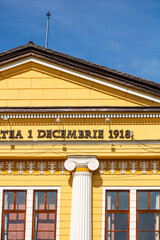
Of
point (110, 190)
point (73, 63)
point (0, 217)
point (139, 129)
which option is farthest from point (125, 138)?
point (0, 217)

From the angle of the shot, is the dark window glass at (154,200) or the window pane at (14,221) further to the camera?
the window pane at (14,221)

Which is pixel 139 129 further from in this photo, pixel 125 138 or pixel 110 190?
pixel 110 190

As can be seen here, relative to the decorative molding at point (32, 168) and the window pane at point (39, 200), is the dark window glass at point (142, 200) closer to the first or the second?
the decorative molding at point (32, 168)

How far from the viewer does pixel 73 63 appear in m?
26.5

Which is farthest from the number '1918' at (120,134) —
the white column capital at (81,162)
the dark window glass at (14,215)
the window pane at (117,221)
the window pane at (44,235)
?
the window pane at (44,235)

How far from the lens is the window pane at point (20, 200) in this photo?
26.1m

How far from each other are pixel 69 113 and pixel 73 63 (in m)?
2.29

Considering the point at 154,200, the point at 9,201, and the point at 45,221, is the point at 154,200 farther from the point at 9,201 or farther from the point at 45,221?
the point at 9,201

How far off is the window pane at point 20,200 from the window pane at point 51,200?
1.08 metres

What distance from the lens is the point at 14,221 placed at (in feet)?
85.2

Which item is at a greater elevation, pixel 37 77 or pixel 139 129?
pixel 37 77

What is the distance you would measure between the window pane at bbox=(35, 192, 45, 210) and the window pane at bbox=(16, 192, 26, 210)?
57 centimetres

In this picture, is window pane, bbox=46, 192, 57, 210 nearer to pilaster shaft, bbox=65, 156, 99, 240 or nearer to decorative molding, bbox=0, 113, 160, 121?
pilaster shaft, bbox=65, 156, 99, 240

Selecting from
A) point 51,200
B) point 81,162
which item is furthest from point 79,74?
point 51,200
